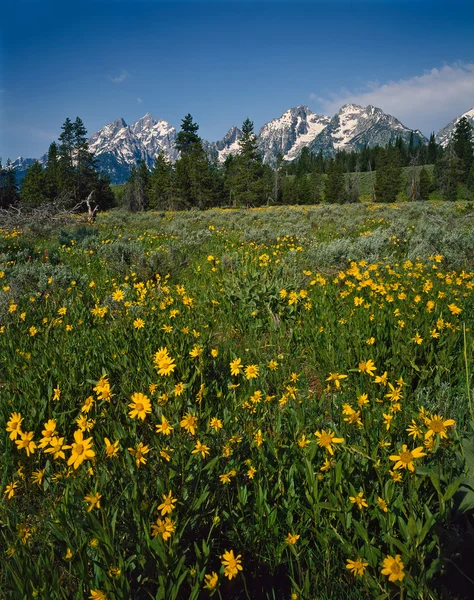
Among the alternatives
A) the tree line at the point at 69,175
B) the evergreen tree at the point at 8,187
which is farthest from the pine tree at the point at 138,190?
the evergreen tree at the point at 8,187

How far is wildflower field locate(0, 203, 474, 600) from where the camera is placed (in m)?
1.31

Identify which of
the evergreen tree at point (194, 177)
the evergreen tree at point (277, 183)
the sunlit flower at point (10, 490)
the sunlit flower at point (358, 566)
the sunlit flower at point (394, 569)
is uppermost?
the evergreen tree at point (277, 183)

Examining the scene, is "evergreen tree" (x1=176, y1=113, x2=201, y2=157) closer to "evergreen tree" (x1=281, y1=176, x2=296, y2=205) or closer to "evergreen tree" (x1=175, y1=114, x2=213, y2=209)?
"evergreen tree" (x1=175, y1=114, x2=213, y2=209)

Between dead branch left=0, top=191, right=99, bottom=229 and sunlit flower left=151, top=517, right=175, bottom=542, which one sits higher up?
dead branch left=0, top=191, right=99, bottom=229

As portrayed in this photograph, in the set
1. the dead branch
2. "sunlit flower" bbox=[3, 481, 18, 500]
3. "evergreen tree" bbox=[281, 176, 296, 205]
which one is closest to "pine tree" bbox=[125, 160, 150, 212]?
"evergreen tree" bbox=[281, 176, 296, 205]

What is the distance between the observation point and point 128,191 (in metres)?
71.3

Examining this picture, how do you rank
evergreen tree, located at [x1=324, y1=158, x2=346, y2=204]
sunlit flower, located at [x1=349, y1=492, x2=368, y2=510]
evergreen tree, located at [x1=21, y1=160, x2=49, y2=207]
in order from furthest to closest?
1. evergreen tree, located at [x1=324, y1=158, x2=346, y2=204]
2. evergreen tree, located at [x1=21, y1=160, x2=49, y2=207]
3. sunlit flower, located at [x1=349, y1=492, x2=368, y2=510]

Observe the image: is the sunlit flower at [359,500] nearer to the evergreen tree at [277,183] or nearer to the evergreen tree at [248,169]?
the evergreen tree at [248,169]

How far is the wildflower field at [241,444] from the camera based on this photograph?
4.31 feet

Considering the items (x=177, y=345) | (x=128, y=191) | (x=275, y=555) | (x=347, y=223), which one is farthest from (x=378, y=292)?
(x=128, y=191)

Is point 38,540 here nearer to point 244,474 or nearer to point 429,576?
point 244,474

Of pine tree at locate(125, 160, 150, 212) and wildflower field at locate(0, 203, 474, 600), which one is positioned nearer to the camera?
wildflower field at locate(0, 203, 474, 600)

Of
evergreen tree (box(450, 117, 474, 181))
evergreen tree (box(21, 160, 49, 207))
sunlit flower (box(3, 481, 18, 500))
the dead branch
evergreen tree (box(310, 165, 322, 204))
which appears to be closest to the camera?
sunlit flower (box(3, 481, 18, 500))

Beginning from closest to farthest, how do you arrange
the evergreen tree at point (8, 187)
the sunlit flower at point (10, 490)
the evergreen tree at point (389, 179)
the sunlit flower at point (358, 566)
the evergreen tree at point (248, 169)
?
the sunlit flower at point (358, 566) → the sunlit flower at point (10, 490) → the evergreen tree at point (248, 169) → the evergreen tree at point (8, 187) → the evergreen tree at point (389, 179)
